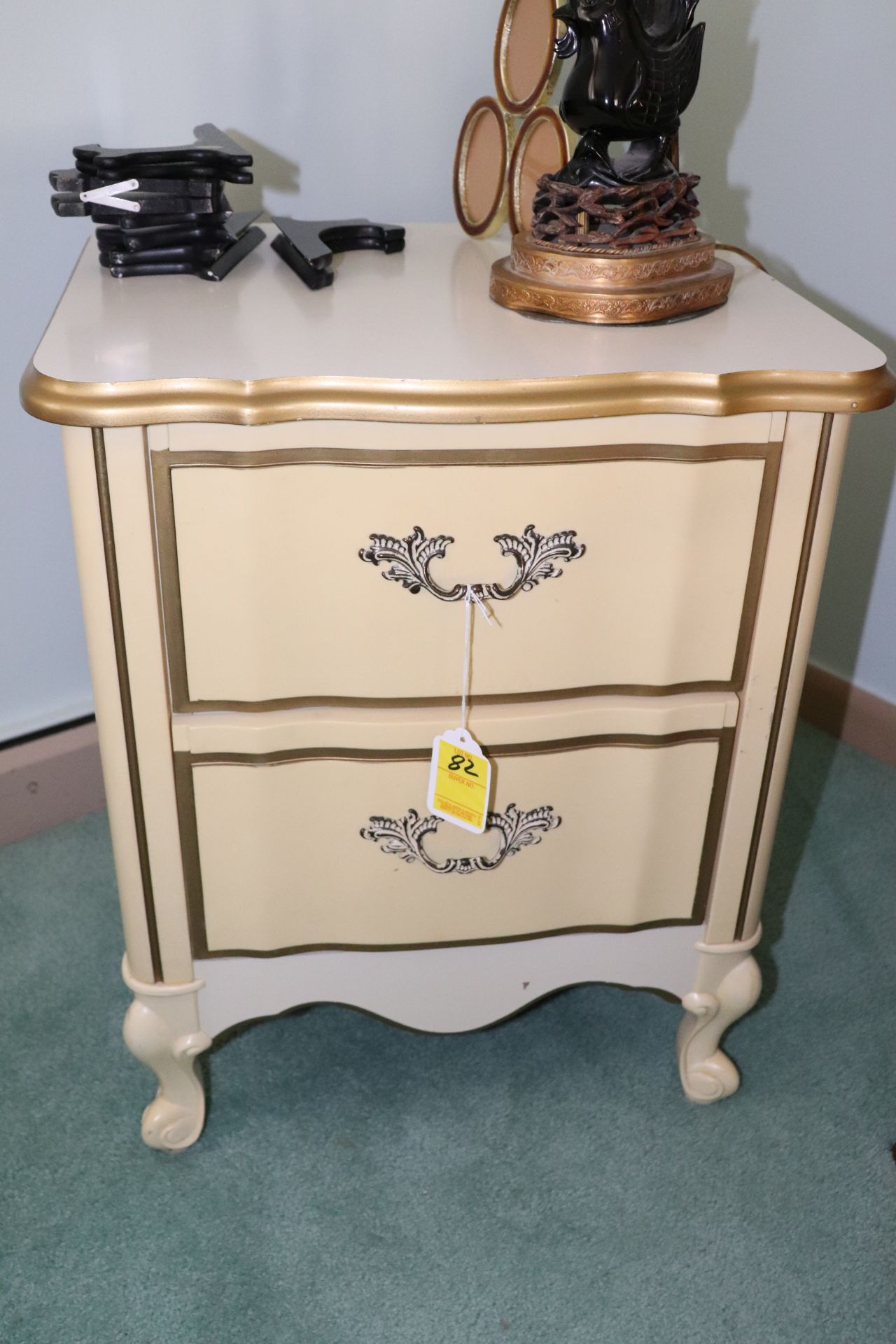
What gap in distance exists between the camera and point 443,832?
2.96 ft

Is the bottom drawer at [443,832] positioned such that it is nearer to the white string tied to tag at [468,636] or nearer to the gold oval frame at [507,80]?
the white string tied to tag at [468,636]

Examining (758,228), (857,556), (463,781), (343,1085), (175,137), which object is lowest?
(343,1085)

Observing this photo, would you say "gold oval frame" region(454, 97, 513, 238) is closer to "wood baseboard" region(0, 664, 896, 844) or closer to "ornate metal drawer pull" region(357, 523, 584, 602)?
"ornate metal drawer pull" region(357, 523, 584, 602)

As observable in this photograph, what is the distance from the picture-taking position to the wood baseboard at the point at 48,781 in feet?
4.54

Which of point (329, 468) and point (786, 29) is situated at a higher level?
point (786, 29)

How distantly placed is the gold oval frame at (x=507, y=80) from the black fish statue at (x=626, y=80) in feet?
0.40

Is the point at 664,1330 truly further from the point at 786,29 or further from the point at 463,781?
the point at 786,29

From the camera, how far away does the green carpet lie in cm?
92

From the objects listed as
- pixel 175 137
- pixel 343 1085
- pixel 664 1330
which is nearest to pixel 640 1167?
pixel 664 1330

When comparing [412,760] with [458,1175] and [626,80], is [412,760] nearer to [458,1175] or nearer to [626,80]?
[458,1175]

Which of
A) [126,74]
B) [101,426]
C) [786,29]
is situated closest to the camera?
[101,426]

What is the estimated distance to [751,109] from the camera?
1443mm

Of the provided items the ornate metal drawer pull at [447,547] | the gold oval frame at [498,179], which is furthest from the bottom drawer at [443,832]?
the gold oval frame at [498,179]

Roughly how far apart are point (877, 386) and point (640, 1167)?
69cm
